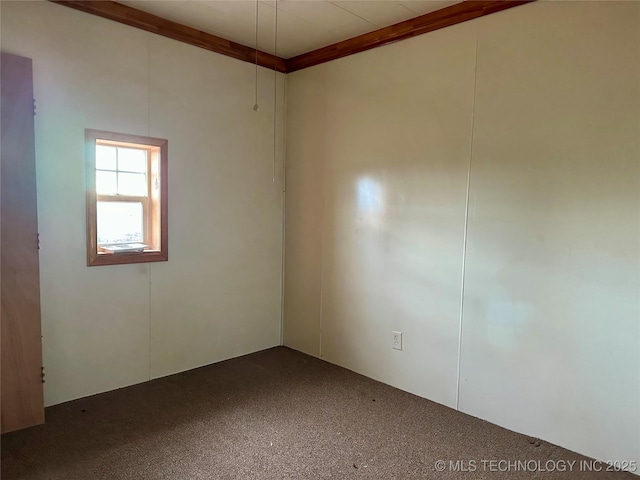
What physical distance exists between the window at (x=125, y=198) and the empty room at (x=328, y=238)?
0.02m

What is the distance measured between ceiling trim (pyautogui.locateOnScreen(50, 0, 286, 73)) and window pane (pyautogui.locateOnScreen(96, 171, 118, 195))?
1.06m

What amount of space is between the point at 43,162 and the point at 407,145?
96.9 inches

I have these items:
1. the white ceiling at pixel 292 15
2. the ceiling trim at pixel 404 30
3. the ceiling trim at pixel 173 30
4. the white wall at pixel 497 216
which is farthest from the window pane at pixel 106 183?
the ceiling trim at pixel 404 30

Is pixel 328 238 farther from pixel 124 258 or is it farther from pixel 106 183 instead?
pixel 106 183

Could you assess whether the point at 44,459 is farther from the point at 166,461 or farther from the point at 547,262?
the point at 547,262

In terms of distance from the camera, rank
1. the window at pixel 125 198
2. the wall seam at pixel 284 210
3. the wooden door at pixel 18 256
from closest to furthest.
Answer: the wooden door at pixel 18 256 → the window at pixel 125 198 → the wall seam at pixel 284 210

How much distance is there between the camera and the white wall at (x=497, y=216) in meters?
2.22

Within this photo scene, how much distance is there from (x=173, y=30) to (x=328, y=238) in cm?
204

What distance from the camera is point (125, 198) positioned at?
3.07 meters

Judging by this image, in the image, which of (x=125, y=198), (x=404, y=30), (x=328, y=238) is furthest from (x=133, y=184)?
Result: (x=404, y=30)

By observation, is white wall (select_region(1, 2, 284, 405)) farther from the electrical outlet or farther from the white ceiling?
the electrical outlet

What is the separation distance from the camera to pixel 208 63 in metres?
3.36

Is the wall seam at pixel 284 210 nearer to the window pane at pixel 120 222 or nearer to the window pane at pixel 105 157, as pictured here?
the window pane at pixel 120 222

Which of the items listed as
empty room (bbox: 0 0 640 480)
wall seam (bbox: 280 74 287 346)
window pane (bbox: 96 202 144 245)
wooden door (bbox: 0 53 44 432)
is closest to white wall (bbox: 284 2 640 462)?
empty room (bbox: 0 0 640 480)
